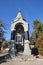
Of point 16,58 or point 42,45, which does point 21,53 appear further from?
point 42,45

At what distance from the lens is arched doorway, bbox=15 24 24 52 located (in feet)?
100

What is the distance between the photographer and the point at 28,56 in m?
26.9

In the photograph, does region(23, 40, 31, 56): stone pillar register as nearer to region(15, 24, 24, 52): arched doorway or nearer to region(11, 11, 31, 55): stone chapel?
region(11, 11, 31, 55): stone chapel

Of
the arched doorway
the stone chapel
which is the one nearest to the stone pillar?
the stone chapel

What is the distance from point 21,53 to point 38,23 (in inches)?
944

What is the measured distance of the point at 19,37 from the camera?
102ft

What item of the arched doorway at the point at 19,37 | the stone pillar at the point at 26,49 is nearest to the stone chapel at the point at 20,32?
the arched doorway at the point at 19,37

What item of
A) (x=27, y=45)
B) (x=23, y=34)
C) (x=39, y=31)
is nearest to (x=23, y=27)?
(x=23, y=34)

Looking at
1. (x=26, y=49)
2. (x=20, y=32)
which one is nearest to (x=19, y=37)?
(x=20, y=32)

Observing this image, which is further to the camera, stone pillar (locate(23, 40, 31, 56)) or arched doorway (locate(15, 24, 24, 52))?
arched doorway (locate(15, 24, 24, 52))

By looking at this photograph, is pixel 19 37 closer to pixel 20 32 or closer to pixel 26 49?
pixel 20 32

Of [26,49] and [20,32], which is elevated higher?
[20,32]

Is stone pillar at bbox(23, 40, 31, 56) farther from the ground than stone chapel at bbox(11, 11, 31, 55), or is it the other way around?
stone chapel at bbox(11, 11, 31, 55)

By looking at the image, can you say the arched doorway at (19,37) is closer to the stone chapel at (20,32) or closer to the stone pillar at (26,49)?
the stone chapel at (20,32)
